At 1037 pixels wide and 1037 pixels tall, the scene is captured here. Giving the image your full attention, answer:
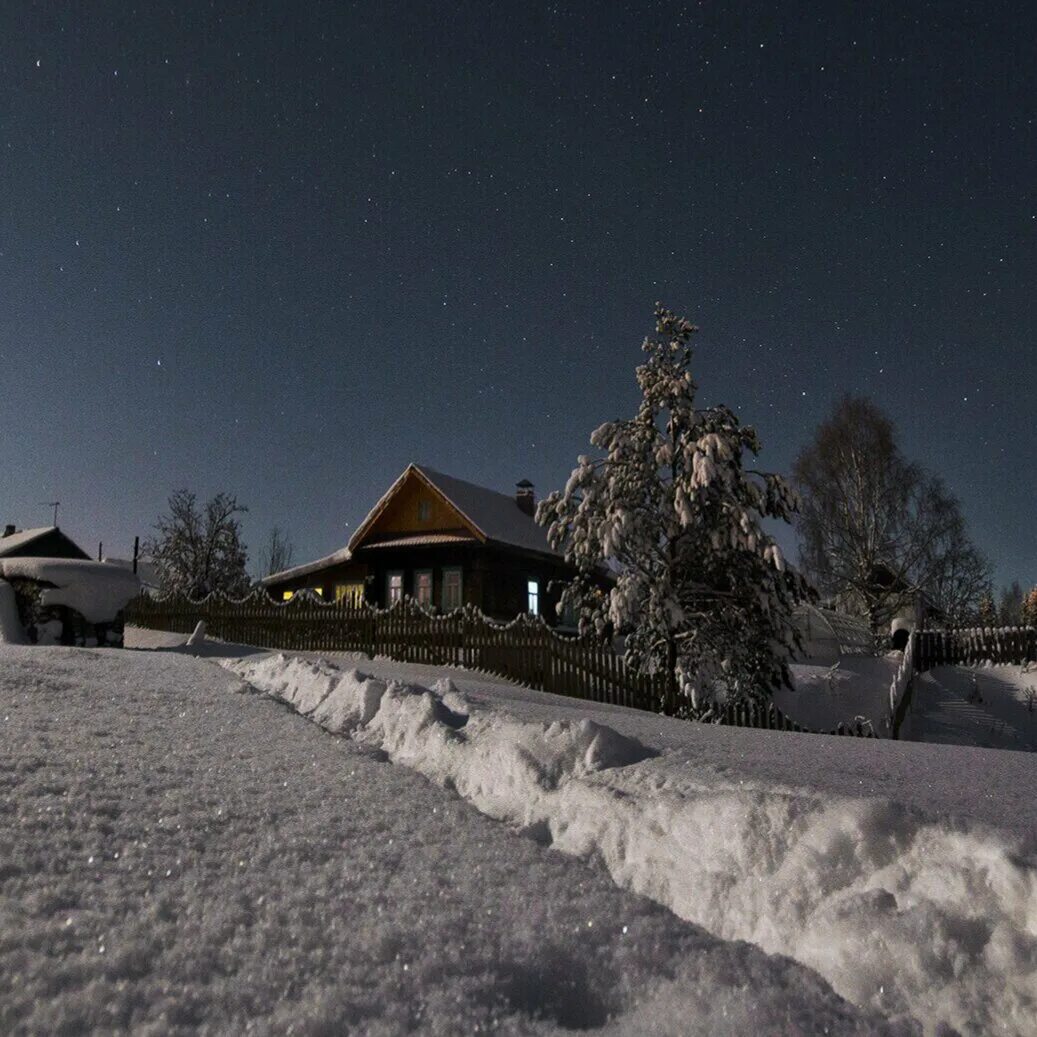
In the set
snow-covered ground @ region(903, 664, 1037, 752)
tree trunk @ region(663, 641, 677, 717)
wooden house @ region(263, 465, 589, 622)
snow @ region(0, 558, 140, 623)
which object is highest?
wooden house @ region(263, 465, 589, 622)

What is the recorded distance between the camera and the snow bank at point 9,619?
11.9 metres

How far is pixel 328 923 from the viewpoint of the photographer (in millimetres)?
1975

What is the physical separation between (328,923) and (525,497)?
28560 mm

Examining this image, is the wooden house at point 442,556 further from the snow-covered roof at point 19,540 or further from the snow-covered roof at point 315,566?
the snow-covered roof at point 19,540

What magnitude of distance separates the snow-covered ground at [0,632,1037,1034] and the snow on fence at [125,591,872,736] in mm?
7607

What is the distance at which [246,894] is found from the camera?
2129 millimetres

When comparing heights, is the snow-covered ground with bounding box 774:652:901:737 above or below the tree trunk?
below

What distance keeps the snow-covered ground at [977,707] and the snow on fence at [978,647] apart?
51 cm

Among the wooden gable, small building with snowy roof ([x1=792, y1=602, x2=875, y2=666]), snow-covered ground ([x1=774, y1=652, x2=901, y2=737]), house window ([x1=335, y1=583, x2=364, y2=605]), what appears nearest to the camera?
snow-covered ground ([x1=774, y1=652, x2=901, y2=737])

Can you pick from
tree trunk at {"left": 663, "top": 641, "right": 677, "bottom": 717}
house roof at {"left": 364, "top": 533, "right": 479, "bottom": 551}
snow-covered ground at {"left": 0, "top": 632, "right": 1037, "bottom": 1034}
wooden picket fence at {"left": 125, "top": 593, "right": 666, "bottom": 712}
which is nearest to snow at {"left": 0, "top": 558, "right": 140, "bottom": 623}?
wooden picket fence at {"left": 125, "top": 593, "right": 666, "bottom": 712}

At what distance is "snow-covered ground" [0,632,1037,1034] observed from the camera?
5.33 feet

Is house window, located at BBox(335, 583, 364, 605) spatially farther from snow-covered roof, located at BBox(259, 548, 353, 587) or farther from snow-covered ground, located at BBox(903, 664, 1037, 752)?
snow-covered ground, located at BBox(903, 664, 1037, 752)

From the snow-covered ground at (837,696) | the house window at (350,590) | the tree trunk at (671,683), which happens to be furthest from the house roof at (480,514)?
the tree trunk at (671,683)

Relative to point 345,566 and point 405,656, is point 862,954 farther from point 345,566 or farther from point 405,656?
point 345,566
